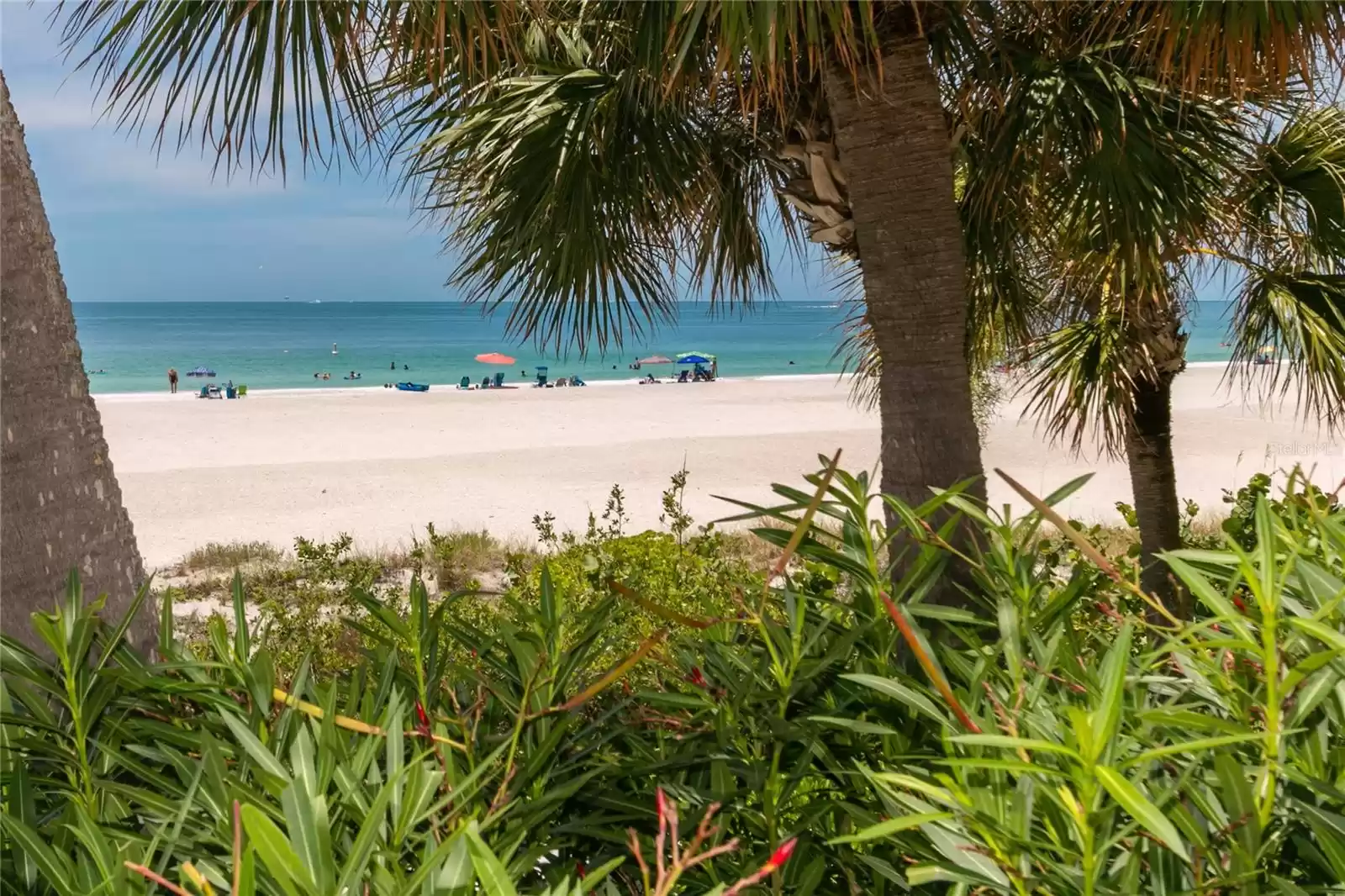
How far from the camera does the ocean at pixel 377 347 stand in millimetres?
33828

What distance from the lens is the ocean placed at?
111ft

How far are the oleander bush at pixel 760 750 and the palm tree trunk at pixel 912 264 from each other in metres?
1.07

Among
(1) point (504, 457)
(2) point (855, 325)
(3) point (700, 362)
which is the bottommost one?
(1) point (504, 457)

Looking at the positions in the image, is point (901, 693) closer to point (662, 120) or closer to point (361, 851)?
point (361, 851)

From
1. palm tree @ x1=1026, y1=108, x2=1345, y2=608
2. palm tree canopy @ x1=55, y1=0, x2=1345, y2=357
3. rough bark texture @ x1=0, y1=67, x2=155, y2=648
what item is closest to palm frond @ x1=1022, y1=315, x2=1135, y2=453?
palm tree @ x1=1026, y1=108, x2=1345, y2=608

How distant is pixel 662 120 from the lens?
3.13 meters

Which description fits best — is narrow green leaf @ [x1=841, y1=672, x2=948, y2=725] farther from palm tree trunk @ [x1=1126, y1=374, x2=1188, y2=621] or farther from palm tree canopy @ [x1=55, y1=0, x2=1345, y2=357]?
palm tree trunk @ [x1=1126, y1=374, x2=1188, y2=621]

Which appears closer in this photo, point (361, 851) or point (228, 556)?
point (361, 851)

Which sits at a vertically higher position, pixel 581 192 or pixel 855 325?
pixel 581 192

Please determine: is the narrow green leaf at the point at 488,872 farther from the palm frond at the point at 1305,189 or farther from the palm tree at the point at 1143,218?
the palm frond at the point at 1305,189

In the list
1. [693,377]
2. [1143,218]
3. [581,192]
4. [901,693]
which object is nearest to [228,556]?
[581,192]

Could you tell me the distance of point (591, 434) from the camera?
14.9m

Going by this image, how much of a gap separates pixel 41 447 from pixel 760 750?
1.20 metres

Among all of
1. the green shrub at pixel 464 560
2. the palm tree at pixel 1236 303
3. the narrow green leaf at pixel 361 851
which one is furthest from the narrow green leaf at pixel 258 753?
the green shrub at pixel 464 560
